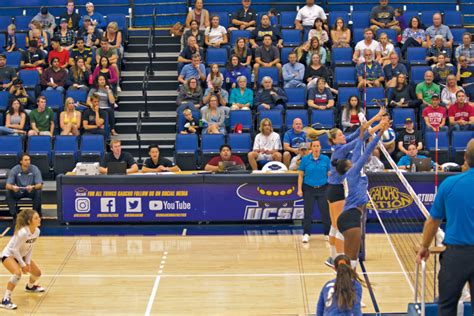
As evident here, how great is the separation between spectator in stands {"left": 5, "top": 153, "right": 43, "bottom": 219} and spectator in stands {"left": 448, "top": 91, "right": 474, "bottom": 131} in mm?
9563

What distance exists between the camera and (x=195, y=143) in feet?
72.2

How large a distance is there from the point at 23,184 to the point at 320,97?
7.37 m

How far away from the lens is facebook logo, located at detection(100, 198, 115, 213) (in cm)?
2014

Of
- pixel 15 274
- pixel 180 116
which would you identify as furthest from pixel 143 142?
pixel 15 274

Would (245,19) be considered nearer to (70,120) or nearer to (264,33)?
(264,33)

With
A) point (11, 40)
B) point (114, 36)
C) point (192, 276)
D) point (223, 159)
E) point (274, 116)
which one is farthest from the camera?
point (11, 40)

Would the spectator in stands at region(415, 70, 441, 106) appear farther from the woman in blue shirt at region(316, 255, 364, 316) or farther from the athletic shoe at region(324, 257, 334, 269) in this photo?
the woman in blue shirt at region(316, 255, 364, 316)

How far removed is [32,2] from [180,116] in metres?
7.61

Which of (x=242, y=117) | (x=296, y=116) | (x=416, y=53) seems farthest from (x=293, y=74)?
(x=416, y=53)

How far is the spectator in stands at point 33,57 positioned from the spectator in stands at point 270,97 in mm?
5870

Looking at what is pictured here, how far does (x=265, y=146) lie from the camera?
21.6m

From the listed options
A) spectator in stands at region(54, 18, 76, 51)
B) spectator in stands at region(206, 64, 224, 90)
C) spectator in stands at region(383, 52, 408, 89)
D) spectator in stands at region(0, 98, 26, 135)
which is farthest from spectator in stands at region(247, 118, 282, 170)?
spectator in stands at region(54, 18, 76, 51)

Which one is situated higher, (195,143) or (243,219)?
(195,143)

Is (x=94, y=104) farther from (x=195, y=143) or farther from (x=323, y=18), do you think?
(x=323, y=18)
